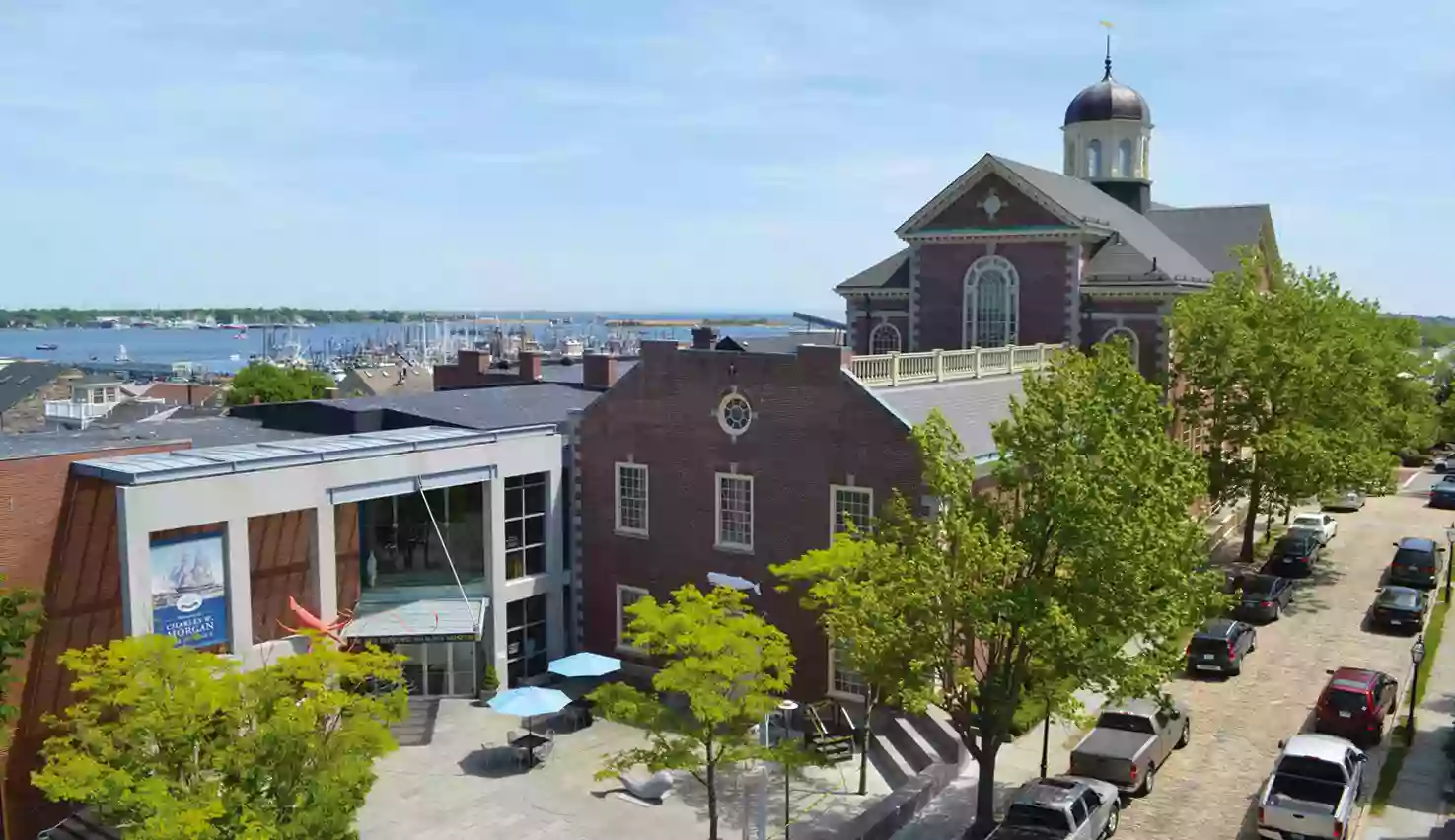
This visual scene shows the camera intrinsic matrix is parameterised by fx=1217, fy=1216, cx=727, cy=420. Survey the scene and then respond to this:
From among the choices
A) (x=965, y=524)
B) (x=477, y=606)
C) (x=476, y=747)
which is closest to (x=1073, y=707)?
(x=965, y=524)

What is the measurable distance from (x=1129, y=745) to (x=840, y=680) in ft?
26.3

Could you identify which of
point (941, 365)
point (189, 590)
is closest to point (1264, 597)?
point (941, 365)

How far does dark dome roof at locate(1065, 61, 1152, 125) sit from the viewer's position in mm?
62375

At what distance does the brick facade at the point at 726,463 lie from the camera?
32.2 meters

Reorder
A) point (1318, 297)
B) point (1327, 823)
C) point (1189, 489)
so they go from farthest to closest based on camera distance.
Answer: point (1318, 297)
point (1189, 489)
point (1327, 823)

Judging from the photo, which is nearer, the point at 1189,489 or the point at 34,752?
the point at 1189,489

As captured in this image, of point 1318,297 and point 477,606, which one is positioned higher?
point 1318,297

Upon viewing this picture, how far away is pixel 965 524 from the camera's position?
23.1 metres

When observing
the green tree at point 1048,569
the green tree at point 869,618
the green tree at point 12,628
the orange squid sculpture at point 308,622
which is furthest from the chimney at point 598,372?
the green tree at point 12,628

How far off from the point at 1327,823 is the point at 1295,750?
2273 mm

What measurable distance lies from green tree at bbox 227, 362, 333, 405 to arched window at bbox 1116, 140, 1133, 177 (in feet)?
218

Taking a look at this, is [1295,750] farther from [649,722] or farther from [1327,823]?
[649,722]

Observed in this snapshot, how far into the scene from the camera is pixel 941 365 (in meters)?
37.0

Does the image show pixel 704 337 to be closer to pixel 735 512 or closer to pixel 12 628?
pixel 735 512
